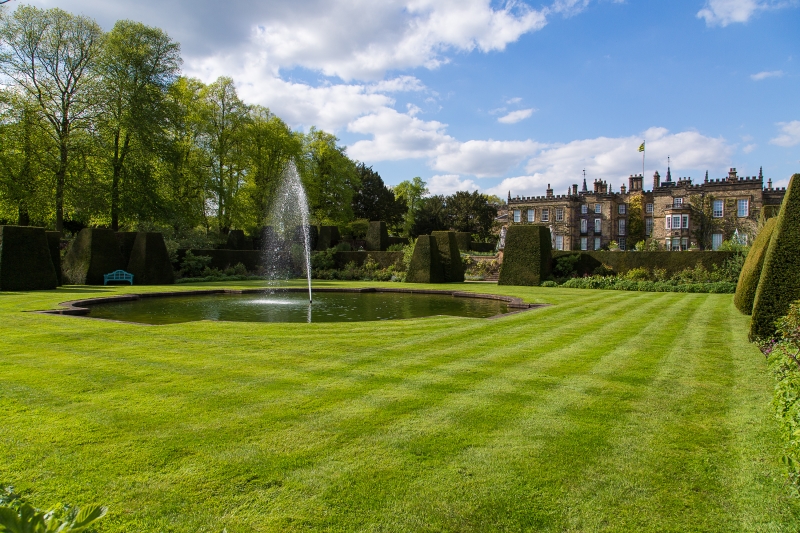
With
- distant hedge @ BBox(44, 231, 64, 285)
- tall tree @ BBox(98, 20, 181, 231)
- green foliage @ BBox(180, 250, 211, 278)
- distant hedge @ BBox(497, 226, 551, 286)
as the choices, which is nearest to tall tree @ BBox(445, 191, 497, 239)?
distant hedge @ BBox(497, 226, 551, 286)

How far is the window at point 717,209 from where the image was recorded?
44250 millimetres

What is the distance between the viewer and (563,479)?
2.88 m

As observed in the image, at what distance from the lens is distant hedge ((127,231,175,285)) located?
20.4 meters

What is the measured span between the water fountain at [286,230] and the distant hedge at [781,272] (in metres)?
22.7

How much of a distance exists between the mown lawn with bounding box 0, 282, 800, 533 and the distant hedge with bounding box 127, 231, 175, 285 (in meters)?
15.0

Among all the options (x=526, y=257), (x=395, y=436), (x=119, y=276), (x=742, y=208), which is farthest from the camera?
(x=742, y=208)

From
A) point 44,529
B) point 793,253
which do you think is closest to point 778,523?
point 44,529

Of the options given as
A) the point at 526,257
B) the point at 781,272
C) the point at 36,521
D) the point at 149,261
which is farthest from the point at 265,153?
the point at 36,521

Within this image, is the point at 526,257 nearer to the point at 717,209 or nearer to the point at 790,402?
the point at 790,402

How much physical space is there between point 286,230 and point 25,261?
18.5 metres

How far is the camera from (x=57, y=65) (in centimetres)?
2280

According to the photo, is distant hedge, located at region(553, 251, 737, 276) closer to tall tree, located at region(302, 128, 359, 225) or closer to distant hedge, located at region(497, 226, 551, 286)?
distant hedge, located at region(497, 226, 551, 286)

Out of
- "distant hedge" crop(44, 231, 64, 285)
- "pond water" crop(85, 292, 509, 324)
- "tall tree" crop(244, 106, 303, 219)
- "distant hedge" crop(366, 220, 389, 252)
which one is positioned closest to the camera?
"pond water" crop(85, 292, 509, 324)

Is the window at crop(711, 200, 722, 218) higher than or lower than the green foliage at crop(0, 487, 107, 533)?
higher
